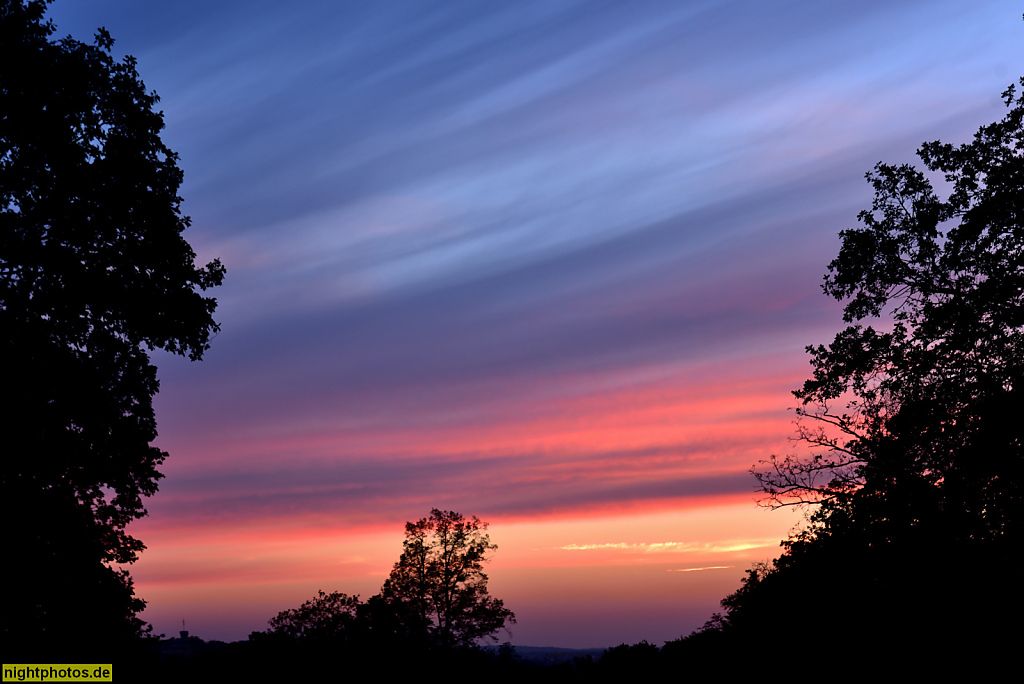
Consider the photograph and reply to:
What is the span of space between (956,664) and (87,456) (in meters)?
25.4

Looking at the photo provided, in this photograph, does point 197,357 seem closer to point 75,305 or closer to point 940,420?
point 75,305

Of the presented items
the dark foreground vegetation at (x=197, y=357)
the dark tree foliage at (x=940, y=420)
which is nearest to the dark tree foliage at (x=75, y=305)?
the dark foreground vegetation at (x=197, y=357)

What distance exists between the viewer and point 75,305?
17.3 meters

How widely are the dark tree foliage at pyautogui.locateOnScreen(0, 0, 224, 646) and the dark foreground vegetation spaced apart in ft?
0.16

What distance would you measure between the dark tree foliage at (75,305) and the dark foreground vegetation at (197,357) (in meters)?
0.05

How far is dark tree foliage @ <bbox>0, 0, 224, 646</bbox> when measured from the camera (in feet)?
54.1

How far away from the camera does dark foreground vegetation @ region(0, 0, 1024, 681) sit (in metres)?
16.8

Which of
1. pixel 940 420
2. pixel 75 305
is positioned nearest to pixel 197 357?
pixel 75 305

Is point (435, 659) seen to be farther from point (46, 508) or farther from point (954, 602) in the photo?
point (954, 602)

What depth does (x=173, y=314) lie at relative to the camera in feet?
60.5

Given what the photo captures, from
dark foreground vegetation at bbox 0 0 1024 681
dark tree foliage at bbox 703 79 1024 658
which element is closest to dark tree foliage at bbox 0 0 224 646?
dark foreground vegetation at bbox 0 0 1024 681

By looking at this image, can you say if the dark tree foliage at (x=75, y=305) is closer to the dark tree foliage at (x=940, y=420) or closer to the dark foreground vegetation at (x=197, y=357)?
the dark foreground vegetation at (x=197, y=357)

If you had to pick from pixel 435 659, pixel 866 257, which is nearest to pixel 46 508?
pixel 435 659

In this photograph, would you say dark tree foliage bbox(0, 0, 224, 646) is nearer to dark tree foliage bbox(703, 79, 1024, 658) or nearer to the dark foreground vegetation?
the dark foreground vegetation
